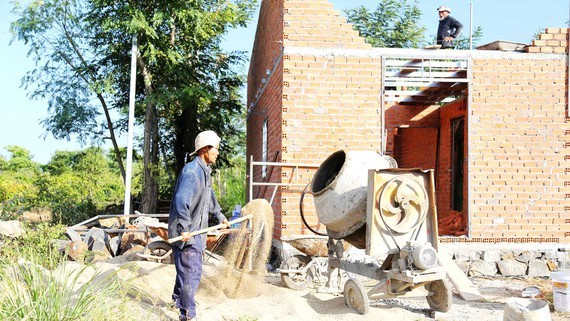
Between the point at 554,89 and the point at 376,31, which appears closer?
the point at 554,89

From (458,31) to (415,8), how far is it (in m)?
19.5

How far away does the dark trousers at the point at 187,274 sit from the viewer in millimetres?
5750

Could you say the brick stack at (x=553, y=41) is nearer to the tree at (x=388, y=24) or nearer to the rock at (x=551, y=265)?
the rock at (x=551, y=265)

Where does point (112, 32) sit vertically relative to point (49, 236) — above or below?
above

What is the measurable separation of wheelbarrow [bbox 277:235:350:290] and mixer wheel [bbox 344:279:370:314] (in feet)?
4.16

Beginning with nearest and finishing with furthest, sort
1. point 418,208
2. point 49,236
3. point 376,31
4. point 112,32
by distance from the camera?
point 418,208 → point 49,236 → point 112,32 → point 376,31

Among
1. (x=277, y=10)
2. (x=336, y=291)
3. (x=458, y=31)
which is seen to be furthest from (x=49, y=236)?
(x=458, y=31)

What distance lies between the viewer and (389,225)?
645 cm

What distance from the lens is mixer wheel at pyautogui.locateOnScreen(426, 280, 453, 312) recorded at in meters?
6.52

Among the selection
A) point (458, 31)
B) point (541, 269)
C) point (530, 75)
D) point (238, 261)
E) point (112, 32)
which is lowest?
point (541, 269)

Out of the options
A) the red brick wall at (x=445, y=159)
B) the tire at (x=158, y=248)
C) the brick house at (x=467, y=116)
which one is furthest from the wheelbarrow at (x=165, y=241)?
the red brick wall at (x=445, y=159)

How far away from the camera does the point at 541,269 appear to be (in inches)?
398

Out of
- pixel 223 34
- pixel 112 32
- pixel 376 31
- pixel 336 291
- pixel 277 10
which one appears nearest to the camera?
pixel 336 291

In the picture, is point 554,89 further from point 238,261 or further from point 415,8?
point 415,8
